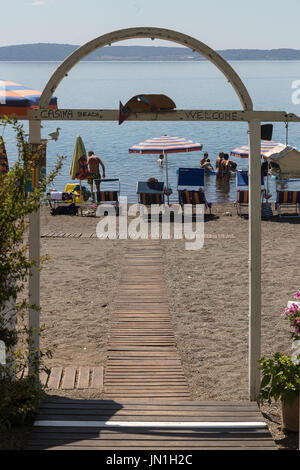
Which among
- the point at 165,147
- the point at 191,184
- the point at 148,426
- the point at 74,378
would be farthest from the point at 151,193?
the point at 148,426

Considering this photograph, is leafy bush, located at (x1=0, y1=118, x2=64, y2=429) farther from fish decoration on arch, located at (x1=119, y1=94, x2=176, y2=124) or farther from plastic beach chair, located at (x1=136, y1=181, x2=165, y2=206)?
plastic beach chair, located at (x1=136, y1=181, x2=165, y2=206)

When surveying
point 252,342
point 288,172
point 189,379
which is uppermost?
point 288,172

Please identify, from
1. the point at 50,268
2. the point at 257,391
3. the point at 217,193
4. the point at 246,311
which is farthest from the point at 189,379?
the point at 217,193

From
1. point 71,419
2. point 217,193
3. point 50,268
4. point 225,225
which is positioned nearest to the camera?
point 71,419

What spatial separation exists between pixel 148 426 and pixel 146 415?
0.31 metres

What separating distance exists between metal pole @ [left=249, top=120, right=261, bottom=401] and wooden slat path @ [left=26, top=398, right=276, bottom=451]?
15.8 inches

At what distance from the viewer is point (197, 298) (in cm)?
975

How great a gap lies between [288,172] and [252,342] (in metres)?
12.2

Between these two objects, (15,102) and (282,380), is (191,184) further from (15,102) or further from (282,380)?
(282,380)

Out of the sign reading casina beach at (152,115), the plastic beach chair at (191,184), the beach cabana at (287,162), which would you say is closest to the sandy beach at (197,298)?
the plastic beach chair at (191,184)

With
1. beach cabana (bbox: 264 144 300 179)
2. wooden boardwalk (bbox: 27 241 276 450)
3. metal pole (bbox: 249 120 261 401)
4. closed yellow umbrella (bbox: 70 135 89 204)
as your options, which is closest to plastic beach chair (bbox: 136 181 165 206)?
closed yellow umbrella (bbox: 70 135 89 204)

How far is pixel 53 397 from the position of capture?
18.3 ft

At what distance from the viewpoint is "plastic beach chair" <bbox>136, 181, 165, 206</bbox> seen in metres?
17.0

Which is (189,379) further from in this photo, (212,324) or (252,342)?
(212,324)
